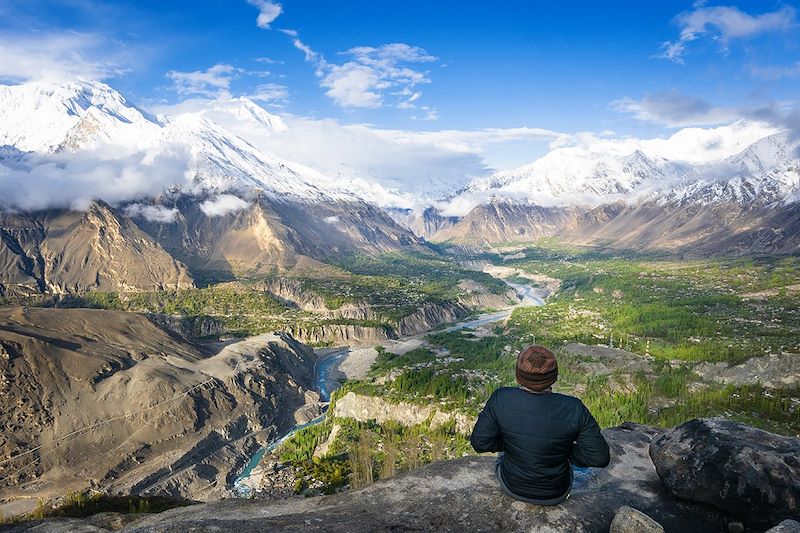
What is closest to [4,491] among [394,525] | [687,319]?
[394,525]

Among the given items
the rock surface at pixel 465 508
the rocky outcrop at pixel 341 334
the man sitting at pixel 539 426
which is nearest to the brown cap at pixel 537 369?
the man sitting at pixel 539 426

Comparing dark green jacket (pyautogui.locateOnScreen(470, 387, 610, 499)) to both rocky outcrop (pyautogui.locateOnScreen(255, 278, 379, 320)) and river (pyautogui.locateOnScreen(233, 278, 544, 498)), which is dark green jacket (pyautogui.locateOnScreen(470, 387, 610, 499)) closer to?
river (pyautogui.locateOnScreen(233, 278, 544, 498))

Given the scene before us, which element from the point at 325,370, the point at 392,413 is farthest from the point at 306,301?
the point at 392,413

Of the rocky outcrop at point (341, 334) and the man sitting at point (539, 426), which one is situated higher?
the man sitting at point (539, 426)

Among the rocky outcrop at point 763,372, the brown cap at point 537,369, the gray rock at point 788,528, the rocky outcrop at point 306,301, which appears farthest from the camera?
the rocky outcrop at point 306,301

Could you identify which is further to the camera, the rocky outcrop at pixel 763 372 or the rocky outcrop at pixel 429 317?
the rocky outcrop at pixel 429 317

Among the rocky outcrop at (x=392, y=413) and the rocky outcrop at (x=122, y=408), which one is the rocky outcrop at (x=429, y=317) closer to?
the rocky outcrop at (x=122, y=408)

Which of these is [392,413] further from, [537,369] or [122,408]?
[537,369]

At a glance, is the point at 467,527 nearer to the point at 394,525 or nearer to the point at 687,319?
the point at 394,525
